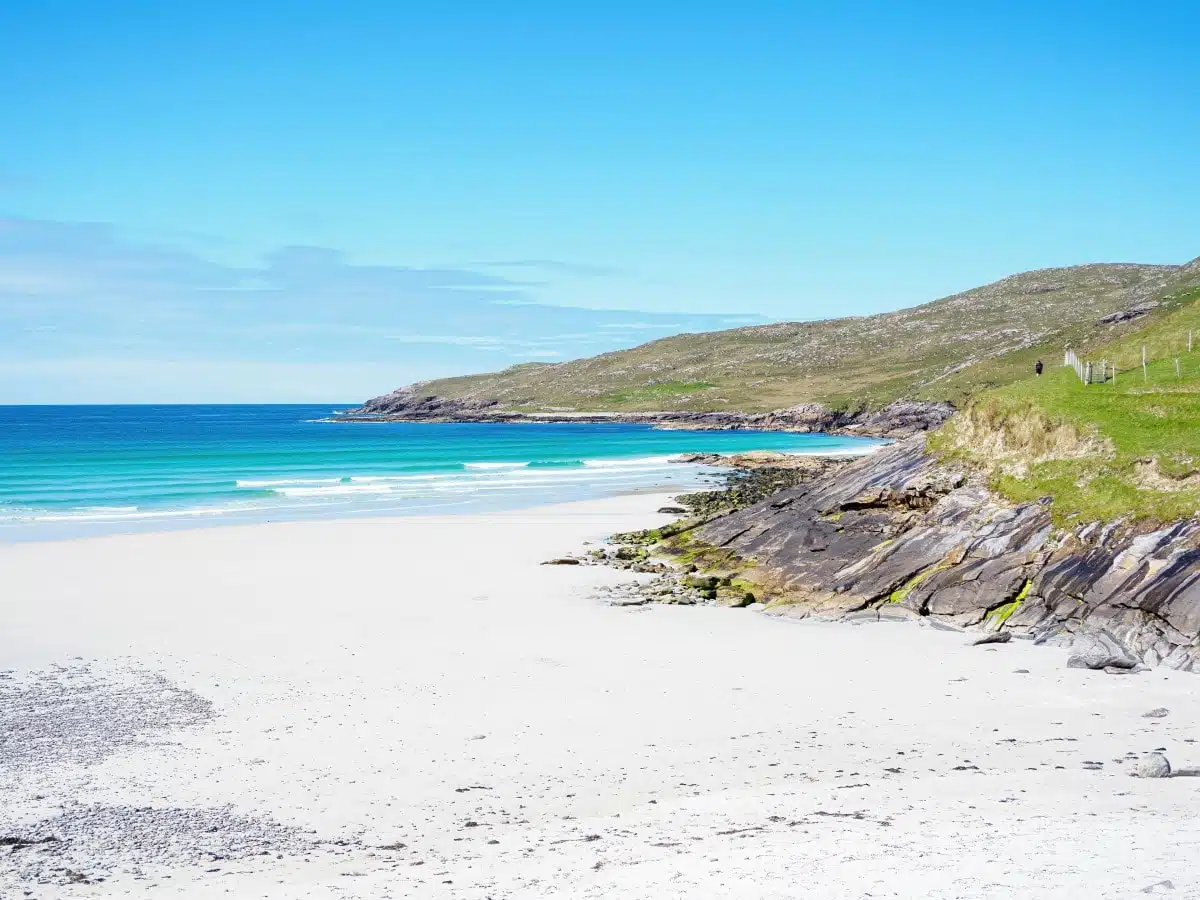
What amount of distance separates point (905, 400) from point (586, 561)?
99.1 metres

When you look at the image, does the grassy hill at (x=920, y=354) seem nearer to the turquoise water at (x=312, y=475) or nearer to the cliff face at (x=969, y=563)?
the turquoise water at (x=312, y=475)

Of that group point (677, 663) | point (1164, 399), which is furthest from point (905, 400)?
point (677, 663)

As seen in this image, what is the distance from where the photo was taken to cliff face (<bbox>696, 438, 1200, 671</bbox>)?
19.7m

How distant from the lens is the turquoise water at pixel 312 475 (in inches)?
1847

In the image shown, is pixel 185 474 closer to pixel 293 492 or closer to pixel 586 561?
pixel 293 492

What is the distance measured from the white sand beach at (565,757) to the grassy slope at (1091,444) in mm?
6009

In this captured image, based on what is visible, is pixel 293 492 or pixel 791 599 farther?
pixel 293 492

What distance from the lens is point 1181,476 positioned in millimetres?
22750

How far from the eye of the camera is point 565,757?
14398 millimetres

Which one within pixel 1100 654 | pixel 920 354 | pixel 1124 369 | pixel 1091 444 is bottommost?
pixel 1100 654

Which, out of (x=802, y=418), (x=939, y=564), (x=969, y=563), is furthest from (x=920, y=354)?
(x=969, y=563)

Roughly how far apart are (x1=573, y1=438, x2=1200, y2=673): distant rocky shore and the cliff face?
38 millimetres

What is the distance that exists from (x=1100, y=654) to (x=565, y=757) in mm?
10597

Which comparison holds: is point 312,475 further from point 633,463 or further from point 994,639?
point 994,639
